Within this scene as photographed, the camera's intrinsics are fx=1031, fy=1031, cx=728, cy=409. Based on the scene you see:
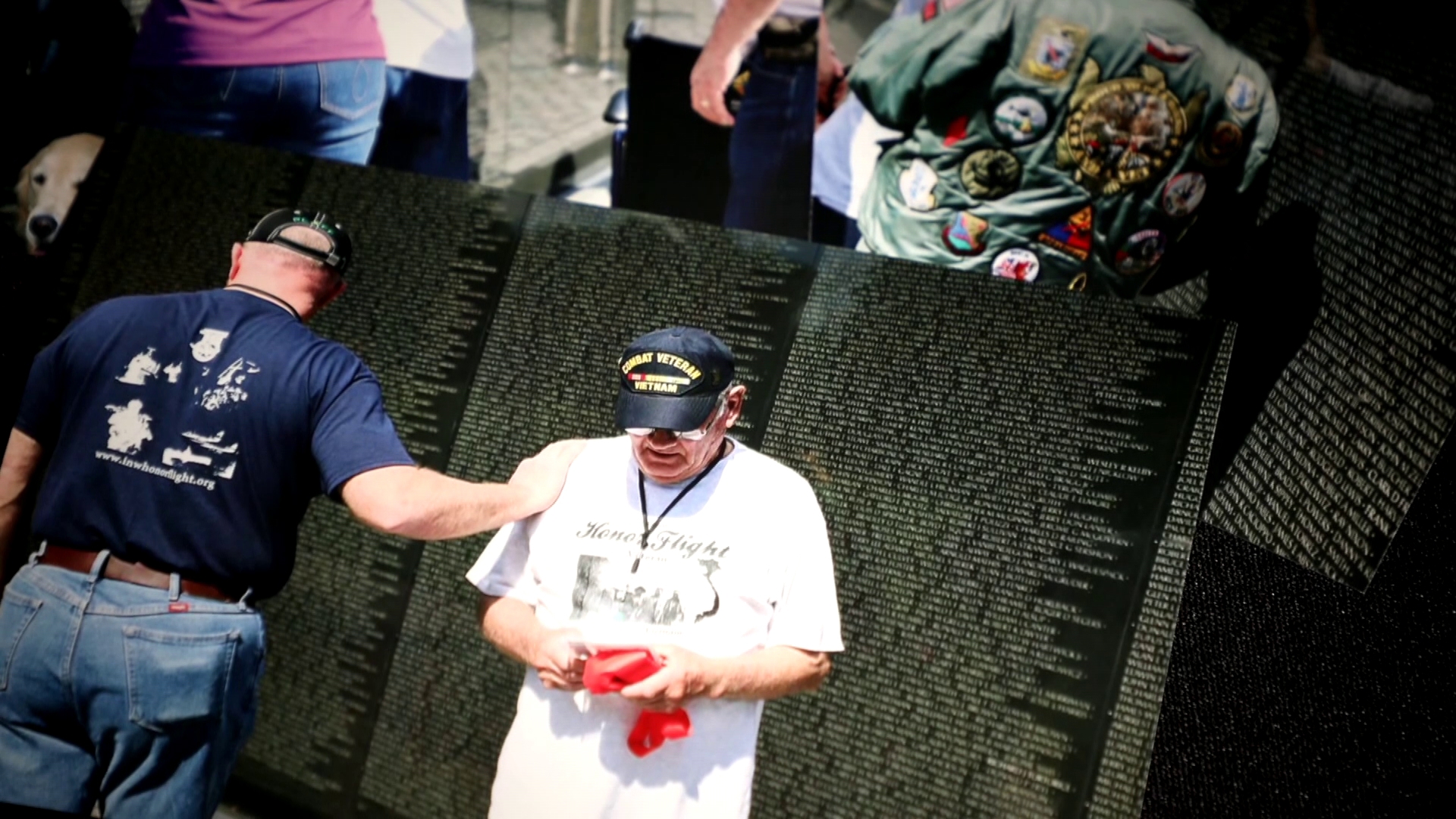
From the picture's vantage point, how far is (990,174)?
237 centimetres

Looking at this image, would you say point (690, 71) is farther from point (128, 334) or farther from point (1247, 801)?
point (1247, 801)

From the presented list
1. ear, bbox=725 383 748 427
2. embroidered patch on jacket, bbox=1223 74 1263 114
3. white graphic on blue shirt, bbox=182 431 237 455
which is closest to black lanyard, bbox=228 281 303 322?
white graphic on blue shirt, bbox=182 431 237 455

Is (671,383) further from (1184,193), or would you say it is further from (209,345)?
(1184,193)

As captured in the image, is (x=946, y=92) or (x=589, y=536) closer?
(x=589, y=536)

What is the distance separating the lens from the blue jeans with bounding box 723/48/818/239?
2.59 metres

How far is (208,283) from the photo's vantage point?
115 inches

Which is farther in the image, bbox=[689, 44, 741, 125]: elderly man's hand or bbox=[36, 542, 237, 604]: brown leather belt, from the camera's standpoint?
bbox=[689, 44, 741, 125]: elderly man's hand

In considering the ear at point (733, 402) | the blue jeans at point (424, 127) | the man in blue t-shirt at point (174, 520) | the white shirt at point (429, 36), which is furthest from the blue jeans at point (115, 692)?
the white shirt at point (429, 36)

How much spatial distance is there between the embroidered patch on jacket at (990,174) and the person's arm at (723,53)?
0.64 m

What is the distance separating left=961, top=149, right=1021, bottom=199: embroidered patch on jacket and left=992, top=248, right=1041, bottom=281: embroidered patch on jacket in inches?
5.4

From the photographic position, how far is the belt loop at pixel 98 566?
2.16 meters

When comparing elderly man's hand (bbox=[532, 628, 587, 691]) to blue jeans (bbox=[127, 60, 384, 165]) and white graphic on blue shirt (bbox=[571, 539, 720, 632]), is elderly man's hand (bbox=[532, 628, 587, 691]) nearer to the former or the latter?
white graphic on blue shirt (bbox=[571, 539, 720, 632])

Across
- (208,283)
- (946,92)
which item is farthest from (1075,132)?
(208,283)

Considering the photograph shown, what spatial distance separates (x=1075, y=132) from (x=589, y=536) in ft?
4.51
